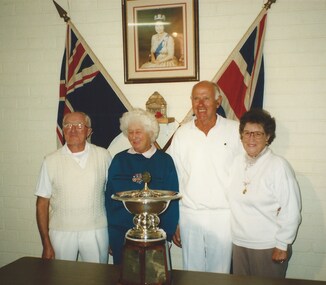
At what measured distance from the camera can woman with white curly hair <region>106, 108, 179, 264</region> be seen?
2.31 meters

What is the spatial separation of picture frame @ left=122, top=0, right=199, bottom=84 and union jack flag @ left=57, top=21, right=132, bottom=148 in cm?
24

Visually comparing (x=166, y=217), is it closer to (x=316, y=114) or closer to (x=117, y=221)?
(x=117, y=221)

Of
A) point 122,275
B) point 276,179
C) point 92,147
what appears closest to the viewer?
point 122,275

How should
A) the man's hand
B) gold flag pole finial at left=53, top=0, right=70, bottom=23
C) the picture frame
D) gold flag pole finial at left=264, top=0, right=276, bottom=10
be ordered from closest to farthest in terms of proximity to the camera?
the man's hand, gold flag pole finial at left=264, top=0, right=276, bottom=10, the picture frame, gold flag pole finial at left=53, top=0, right=70, bottom=23

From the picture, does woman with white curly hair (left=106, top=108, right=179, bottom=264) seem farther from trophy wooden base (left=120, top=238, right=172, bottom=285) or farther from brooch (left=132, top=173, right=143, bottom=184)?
trophy wooden base (left=120, top=238, right=172, bottom=285)

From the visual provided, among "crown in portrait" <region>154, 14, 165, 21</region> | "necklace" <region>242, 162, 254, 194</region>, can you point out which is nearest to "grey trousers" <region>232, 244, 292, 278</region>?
"necklace" <region>242, 162, 254, 194</region>

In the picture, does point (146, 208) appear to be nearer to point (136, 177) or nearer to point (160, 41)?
point (136, 177)

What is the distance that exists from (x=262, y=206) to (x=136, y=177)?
0.85 m

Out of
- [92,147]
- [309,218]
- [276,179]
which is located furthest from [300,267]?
[92,147]

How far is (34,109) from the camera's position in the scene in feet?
10.9

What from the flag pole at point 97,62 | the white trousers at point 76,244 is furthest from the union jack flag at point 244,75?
the white trousers at point 76,244

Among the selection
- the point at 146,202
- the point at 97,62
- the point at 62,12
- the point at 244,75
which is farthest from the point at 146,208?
the point at 62,12

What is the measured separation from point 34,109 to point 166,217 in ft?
6.03

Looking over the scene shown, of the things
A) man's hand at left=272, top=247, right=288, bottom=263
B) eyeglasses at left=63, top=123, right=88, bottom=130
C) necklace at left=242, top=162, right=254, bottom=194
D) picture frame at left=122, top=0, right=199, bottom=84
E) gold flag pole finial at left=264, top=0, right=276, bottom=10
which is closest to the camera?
man's hand at left=272, top=247, right=288, bottom=263
